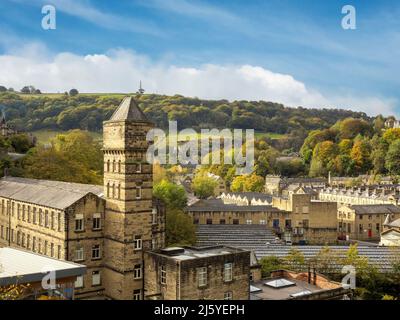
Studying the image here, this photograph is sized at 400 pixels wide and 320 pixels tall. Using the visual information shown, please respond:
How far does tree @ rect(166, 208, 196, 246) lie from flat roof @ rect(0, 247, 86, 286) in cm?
1905

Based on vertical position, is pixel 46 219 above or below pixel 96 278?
above

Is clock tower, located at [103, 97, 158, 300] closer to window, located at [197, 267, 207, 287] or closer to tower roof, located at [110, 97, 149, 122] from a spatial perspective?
tower roof, located at [110, 97, 149, 122]

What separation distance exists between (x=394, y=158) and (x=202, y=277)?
301ft

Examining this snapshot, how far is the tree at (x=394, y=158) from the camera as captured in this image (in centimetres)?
10975

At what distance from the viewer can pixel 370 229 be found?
71.8m

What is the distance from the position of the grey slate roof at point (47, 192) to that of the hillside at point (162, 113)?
48508 millimetres

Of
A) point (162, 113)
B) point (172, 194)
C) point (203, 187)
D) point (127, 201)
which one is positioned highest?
point (162, 113)

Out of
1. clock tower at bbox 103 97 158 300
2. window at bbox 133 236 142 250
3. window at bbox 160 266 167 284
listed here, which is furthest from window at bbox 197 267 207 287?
window at bbox 133 236 142 250

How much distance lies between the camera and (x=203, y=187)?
98.5 meters

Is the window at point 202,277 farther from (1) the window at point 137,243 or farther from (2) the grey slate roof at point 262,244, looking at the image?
(2) the grey slate roof at point 262,244

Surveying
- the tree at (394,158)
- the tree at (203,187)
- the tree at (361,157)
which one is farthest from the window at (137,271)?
the tree at (361,157)

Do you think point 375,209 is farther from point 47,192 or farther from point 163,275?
A: point 47,192

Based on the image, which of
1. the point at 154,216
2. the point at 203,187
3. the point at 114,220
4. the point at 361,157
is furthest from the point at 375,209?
the point at 361,157

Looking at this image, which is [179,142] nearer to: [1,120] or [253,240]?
[1,120]
